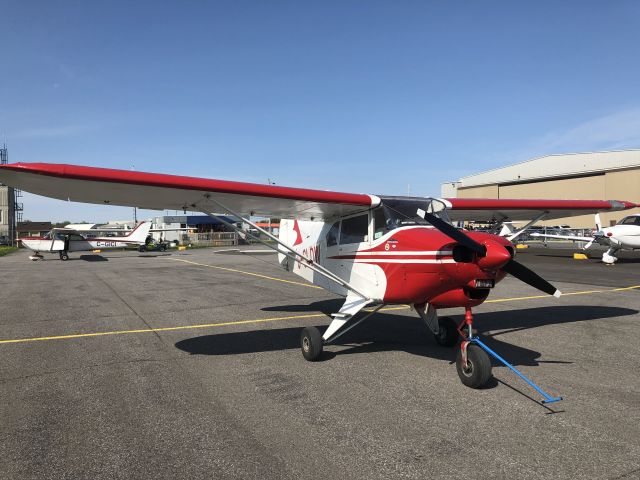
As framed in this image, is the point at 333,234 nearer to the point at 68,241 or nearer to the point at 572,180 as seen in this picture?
the point at 68,241

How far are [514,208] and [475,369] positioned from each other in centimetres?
438

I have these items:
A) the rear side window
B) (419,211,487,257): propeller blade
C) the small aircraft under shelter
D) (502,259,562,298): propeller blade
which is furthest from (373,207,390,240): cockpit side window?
(502,259,562,298): propeller blade

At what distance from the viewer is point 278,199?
21.6ft

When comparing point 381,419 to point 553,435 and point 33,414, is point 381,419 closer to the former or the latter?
point 553,435

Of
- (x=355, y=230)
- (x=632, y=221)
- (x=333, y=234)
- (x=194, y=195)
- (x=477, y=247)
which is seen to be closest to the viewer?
(x=477, y=247)

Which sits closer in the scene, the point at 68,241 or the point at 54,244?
the point at 54,244

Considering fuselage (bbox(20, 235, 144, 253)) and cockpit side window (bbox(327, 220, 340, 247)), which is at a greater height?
cockpit side window (bbox(327, 220, 340, 247))

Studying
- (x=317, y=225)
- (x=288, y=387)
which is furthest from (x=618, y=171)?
(x=288, y=387)

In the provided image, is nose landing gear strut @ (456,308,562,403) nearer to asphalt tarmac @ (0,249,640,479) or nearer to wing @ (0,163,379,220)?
asphalt tarmac @ (0,249,640,479)

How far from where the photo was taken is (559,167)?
6131 centimetres

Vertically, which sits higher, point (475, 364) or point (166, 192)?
point (166, 192)

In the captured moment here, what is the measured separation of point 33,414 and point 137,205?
3352mm

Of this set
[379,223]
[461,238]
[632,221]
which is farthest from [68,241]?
[632,221]

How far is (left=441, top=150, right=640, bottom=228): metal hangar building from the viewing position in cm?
5234
